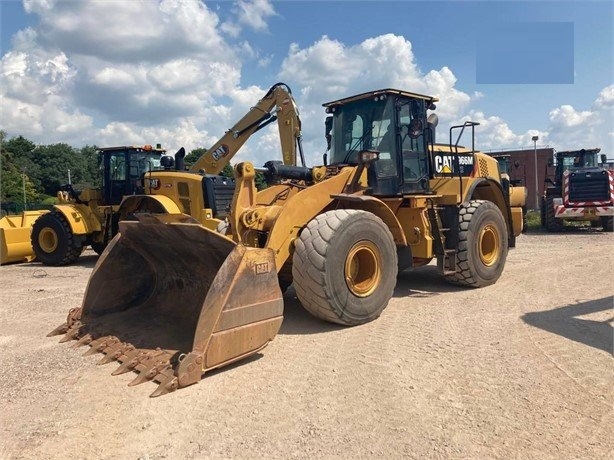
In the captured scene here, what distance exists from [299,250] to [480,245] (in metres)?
3.61

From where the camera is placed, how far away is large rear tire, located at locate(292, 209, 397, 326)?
498cm

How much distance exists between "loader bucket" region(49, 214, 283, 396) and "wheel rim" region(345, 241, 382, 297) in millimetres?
1305

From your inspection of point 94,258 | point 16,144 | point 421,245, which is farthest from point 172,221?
point 16,144

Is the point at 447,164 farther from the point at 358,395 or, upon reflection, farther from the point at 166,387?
the point at 166,387

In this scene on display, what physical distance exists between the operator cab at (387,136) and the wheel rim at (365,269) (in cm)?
116

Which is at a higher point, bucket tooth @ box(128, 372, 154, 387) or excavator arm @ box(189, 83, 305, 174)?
excavator arm @ box(189, 83, 305, 174)

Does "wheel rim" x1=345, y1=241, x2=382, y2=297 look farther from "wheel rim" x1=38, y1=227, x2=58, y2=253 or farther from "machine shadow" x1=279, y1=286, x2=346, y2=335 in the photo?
"wheel rim" x1=38, y1=227, x2=58, y2=253

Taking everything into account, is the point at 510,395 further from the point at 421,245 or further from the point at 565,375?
the point at 421,245

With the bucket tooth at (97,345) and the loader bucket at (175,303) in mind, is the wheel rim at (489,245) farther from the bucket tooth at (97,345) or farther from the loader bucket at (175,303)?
the bucket tooth at (97,345)

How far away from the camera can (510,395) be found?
356cm

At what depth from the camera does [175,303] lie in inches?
212

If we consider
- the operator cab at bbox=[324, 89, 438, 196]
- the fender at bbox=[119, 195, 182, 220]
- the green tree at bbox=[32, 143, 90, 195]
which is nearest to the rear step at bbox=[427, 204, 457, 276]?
the operator cab at bbox=[324, 89, 438, 196]

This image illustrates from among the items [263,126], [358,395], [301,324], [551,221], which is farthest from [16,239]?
[551,221]

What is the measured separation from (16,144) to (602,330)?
7060 cm
